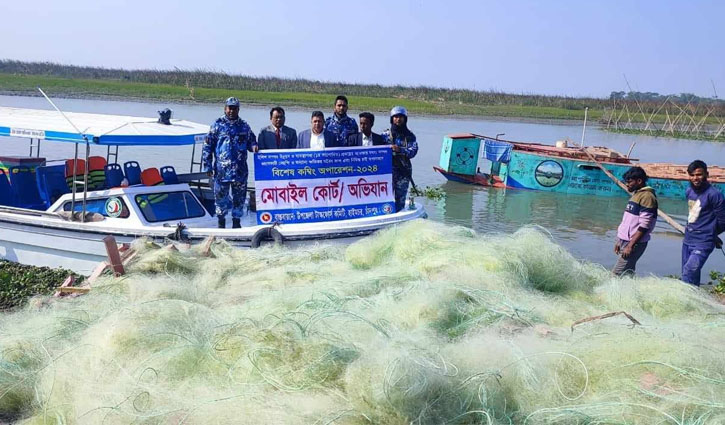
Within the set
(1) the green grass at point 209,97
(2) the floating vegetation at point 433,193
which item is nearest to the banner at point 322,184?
(2) the floating vegetation at point 433,193

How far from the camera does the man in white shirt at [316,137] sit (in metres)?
8.29

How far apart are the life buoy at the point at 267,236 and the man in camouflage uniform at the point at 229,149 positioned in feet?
2.54

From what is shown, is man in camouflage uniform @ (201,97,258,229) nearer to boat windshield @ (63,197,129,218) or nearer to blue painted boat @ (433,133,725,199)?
boat windshield @ (63,197,129,218)

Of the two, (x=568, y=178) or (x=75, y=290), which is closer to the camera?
(x=75, y=290)

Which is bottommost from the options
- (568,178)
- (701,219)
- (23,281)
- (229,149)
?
(23,281)

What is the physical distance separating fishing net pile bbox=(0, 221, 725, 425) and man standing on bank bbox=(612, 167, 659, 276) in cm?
123

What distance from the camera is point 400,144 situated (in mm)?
8719

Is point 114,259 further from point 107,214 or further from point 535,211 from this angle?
point 535,211

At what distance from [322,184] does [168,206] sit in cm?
203

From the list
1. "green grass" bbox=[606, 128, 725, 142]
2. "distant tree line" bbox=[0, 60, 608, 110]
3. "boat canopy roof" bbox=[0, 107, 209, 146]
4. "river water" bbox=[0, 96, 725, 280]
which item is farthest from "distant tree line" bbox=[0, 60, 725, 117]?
A: "boat canopy roof" bbox=[0, 107, 209, 146]

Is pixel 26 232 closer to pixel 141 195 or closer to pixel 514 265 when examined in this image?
pixel 141 195

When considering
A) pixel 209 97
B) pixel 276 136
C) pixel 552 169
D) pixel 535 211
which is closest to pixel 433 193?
pixel 535 211

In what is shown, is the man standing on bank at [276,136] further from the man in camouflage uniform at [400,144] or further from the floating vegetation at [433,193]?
the floating vegetation at [433,193]

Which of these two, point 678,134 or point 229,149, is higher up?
point 678,134
